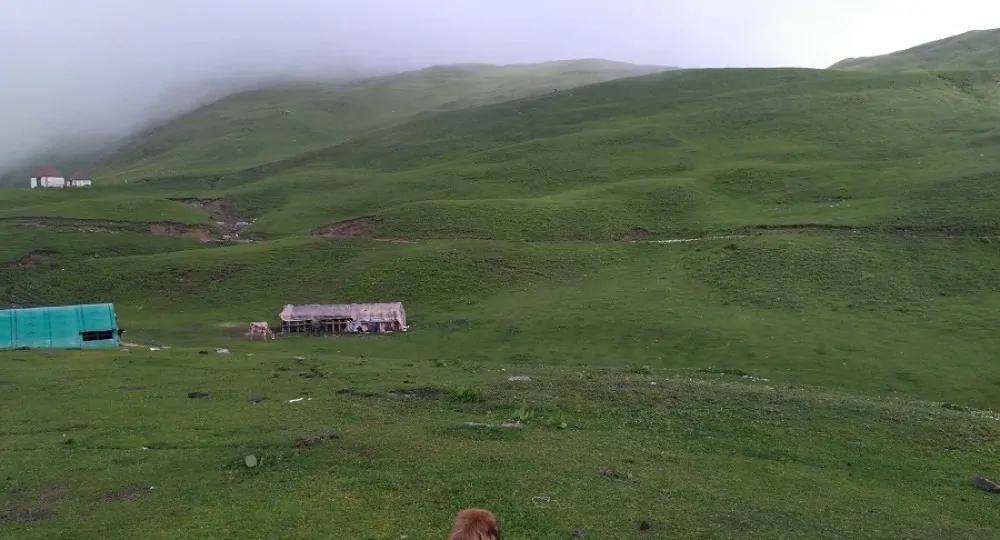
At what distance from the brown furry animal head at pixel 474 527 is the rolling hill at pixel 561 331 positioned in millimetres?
8749

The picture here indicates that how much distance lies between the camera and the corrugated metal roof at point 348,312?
172 ft

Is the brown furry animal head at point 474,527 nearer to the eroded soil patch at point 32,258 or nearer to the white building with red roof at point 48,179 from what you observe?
the eroded soil patch at point 32,258

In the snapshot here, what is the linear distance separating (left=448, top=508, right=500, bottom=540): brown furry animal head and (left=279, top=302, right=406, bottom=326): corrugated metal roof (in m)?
44.5

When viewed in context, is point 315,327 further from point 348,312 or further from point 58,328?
point 58,328

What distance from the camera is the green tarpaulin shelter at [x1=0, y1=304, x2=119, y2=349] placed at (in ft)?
141

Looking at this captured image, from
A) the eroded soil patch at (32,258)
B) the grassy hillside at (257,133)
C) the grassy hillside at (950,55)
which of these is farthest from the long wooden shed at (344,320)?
the grassy hillside at (950,55)

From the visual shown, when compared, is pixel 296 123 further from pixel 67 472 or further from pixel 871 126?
pixel 67 472

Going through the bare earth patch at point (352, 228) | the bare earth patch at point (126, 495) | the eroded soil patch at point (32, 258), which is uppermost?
the bare earth patch at point (352, 228)

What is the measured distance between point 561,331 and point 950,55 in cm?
17459

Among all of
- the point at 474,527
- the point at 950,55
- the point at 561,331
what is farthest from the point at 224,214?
the point at 950,55

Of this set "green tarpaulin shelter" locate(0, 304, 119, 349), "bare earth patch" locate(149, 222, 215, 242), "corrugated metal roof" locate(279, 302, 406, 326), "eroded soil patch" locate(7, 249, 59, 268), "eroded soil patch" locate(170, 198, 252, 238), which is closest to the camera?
"green tarpaulin shelter" locate(0, 304, 119, 349)

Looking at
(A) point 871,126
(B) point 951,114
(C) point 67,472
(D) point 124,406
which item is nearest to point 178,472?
(C) point 67,472

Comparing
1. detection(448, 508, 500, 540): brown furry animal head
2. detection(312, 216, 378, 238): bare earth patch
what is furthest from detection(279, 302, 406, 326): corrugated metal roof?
detection(448, 508, 500, 540): brown furry animal head

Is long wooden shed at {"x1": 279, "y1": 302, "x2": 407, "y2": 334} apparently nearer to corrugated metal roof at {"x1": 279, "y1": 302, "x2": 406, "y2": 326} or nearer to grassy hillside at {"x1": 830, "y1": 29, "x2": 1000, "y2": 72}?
corrugated metal roof at {"x1": 279, "y1": 302, "x2": 406, "y2": 326}
